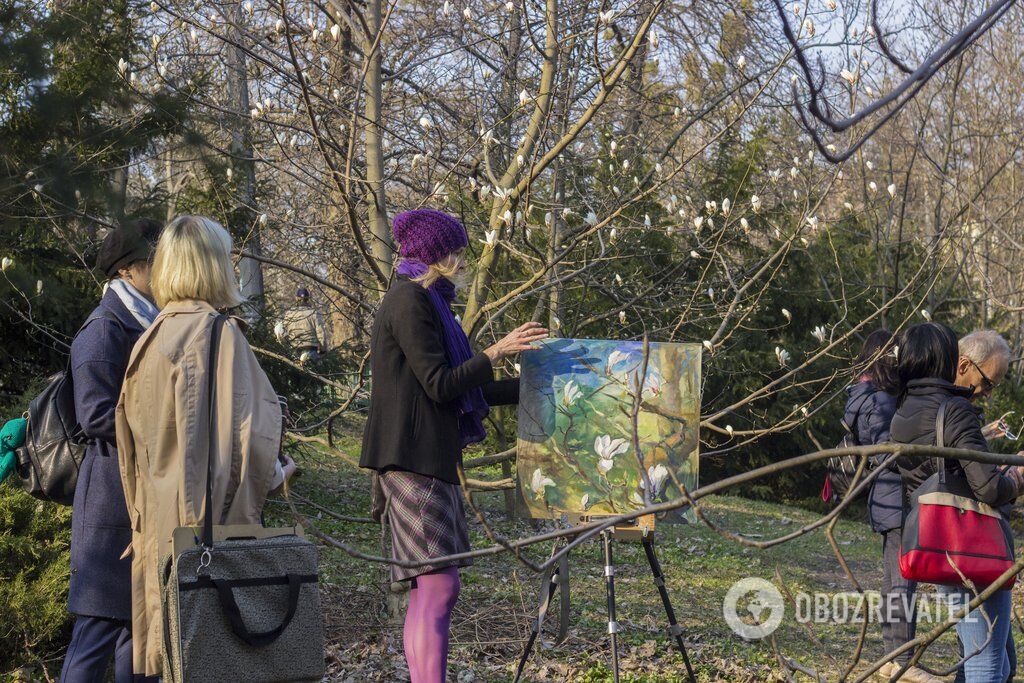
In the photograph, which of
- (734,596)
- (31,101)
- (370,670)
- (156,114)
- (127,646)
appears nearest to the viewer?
(127,646)

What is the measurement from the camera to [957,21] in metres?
9.60

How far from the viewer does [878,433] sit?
4723 mm

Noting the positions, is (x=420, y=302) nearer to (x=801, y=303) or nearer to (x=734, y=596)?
(x=734, y=596)

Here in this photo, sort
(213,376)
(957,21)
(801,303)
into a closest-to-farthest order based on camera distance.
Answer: (213,376) < (957,21) < (801,303)

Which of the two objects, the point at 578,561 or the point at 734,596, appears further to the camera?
the point at 578,561

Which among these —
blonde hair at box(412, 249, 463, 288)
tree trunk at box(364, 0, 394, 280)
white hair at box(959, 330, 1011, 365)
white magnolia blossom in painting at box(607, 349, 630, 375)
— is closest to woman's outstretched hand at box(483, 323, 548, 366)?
blonde hair at box(412, 249, 463, 288)

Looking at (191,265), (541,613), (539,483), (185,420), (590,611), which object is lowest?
(590,611)

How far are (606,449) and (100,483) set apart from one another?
1841 mm

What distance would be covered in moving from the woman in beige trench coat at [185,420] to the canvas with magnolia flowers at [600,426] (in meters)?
1.20

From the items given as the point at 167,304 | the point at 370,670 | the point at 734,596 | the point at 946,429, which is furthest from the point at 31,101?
the point at 734,596

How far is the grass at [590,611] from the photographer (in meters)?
5.01

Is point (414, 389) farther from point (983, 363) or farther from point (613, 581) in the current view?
point (983, 363)

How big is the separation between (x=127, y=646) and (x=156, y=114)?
4.09 m

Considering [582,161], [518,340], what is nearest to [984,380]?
[518,340]
